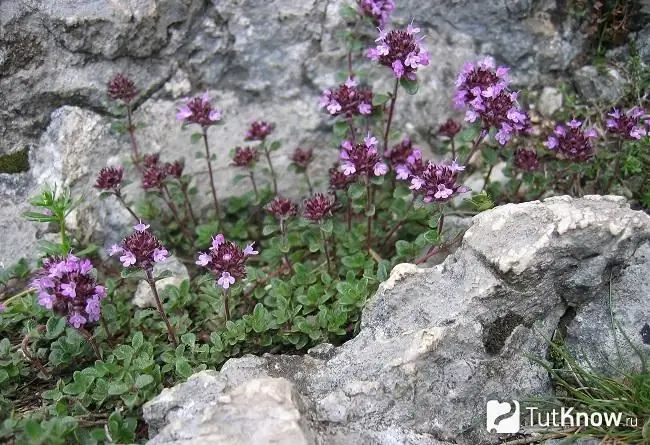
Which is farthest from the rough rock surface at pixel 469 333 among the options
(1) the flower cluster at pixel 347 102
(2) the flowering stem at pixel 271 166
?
(2) the flowering stem at pixel 271 166

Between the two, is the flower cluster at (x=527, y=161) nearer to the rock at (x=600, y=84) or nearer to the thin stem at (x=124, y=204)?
the rock at (x=600, y=84)

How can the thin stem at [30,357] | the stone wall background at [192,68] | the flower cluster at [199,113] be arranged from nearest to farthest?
the thin stem at [30,357]
the flower cluster at [199,113]
the stone wall background at [192,68]

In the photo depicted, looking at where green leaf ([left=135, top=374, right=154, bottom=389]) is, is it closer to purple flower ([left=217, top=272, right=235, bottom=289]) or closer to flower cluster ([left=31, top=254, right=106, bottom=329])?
flower cluster ([left=31, top=254, right=106, bottom=329])

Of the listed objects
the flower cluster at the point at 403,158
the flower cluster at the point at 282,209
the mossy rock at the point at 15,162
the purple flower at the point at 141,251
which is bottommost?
the purple flower at the point at 141,251

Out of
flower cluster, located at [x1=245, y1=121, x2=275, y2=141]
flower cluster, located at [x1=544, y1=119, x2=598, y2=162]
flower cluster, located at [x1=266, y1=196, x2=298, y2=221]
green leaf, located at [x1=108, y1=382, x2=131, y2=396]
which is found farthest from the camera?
flower cluster, located at [x1=245, y1=121, x2=275, y2=141]

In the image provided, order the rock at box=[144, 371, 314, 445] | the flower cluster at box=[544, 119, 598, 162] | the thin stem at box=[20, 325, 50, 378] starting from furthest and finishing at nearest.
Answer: the flower cluster at box=[544, 119, 598, 162] < the thin stem at box=[20, 325, 50, 378] < the rock at box=[144, 371, 314, 445]

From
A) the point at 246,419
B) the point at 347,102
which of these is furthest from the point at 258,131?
the point at 246,419

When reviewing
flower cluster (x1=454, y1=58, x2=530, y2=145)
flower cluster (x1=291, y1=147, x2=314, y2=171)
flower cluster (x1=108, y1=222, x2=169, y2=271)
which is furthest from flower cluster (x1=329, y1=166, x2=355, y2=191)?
flower cluster (x1=108, y1=222, x2=169, y2=271)
